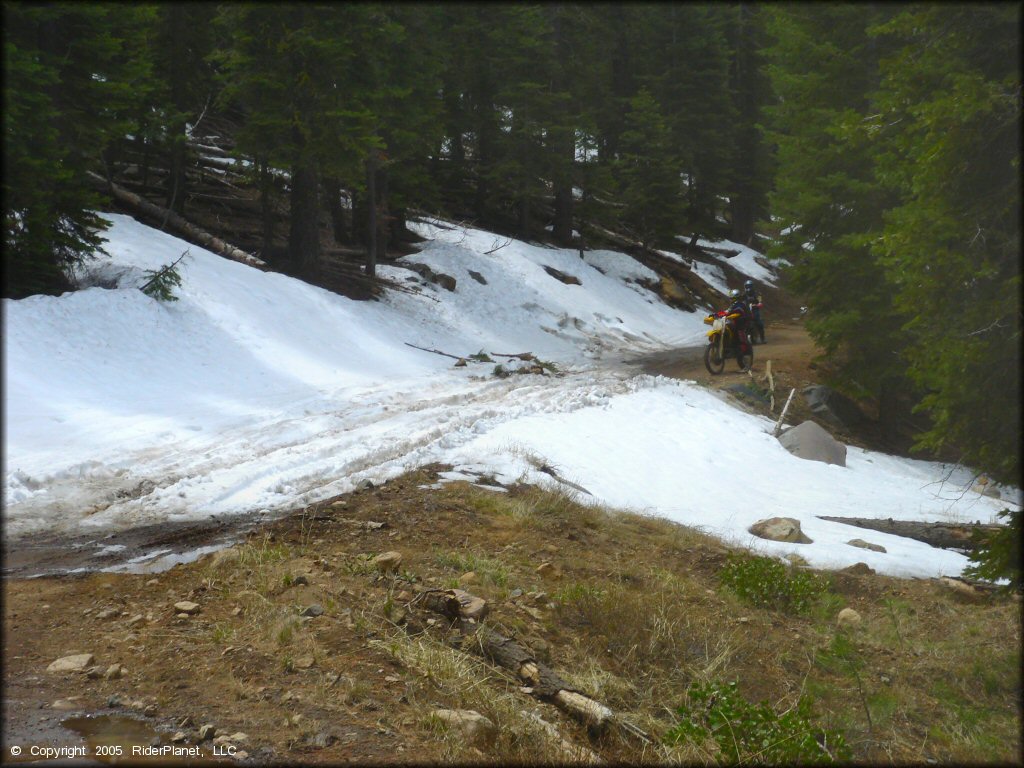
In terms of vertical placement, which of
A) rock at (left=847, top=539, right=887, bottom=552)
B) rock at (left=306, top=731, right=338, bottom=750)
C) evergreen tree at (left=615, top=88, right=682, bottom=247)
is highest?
evergreen tree at (left=615, top=88, right=682, bottom=247)

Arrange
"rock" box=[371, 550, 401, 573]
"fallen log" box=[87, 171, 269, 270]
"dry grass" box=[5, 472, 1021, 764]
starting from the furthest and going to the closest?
1. "fallen log" box=[87, 171, 269, 270]
2. "rock" box=[371, 550, 401, 573]
3. "dry grass" box=[5, 472, 1021, 764]

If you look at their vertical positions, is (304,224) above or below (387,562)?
above

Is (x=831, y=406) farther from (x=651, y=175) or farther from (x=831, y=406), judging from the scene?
(x=651, y=175)

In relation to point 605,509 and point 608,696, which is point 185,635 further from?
point 605,509

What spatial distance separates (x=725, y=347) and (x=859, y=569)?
1024cm

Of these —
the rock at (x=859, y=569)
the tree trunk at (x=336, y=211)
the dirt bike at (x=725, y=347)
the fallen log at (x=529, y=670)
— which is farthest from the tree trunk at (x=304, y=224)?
the fallen log at (x=529, y=670)

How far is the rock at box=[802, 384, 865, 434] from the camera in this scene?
56.9ft

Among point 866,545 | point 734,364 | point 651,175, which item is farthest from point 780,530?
point 651,175

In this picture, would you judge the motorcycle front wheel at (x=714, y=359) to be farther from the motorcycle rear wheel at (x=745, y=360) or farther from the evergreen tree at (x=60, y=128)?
the evergreen tree at (x=60, y=128)

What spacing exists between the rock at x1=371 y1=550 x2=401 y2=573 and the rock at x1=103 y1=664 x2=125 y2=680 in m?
2.10

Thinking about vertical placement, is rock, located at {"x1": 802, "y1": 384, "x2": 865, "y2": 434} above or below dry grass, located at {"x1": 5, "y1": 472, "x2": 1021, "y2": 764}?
below

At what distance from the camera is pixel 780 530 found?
935 cm

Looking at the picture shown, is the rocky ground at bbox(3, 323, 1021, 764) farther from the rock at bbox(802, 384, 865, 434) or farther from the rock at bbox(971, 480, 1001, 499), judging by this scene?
the rock at bbox(802, 384, 865, 434)

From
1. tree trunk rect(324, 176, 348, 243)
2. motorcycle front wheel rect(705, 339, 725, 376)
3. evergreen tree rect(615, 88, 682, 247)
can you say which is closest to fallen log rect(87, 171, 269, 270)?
tree trunk rect(324, 176, 348, 243)
